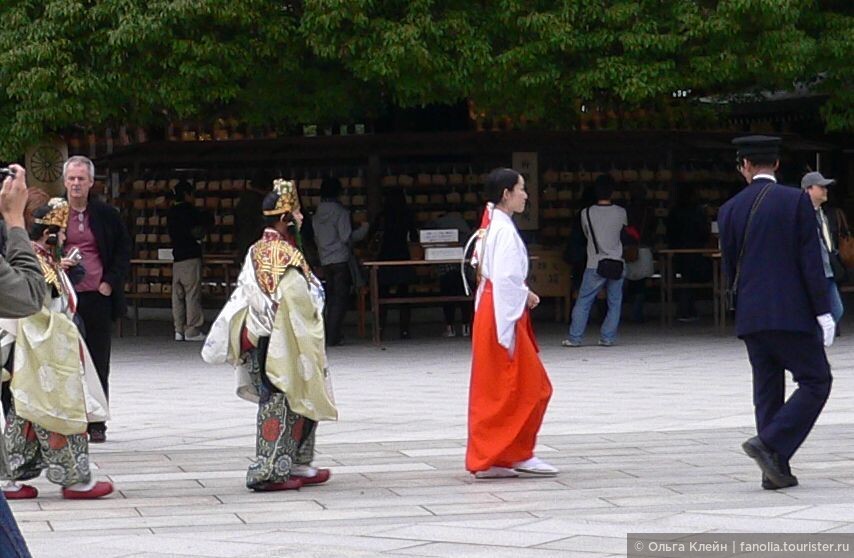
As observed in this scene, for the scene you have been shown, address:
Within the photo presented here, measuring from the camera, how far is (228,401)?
46.5 feet

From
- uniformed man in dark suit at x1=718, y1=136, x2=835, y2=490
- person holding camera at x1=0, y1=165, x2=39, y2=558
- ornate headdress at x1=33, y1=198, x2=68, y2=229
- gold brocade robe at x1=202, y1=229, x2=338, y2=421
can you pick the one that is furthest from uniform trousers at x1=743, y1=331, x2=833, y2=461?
person holding camera at x1=0, y1=165, x2=39, y2=558

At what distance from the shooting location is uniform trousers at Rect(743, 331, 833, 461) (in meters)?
8.51

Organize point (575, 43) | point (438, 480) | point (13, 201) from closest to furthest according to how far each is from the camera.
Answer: point (13, 201), point (438, 480), point (575, 43)

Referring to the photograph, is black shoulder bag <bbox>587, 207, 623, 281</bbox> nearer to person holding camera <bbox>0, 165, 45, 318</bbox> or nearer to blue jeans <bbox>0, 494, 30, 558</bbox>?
person holding camera <bbox>0, 165, 45, 318</bbox>

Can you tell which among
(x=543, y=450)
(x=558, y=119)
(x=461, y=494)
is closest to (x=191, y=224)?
(x=558, y=119)

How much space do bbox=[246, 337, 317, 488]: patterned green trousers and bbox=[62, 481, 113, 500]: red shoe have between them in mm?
760

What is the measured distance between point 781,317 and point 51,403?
3770mm

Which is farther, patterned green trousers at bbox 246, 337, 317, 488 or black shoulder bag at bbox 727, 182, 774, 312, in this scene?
patterned green trousers at bbox 246, 337, 317, 488

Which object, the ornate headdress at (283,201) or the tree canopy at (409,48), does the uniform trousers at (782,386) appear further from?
the tree canopy at (409,48)

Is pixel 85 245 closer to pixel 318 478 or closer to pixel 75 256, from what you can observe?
pixel 75 256

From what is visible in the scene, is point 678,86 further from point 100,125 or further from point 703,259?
point 100,125

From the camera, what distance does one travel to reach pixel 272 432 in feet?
30.1

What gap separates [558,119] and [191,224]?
4624 mm

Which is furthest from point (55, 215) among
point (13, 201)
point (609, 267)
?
point (609, 267)
